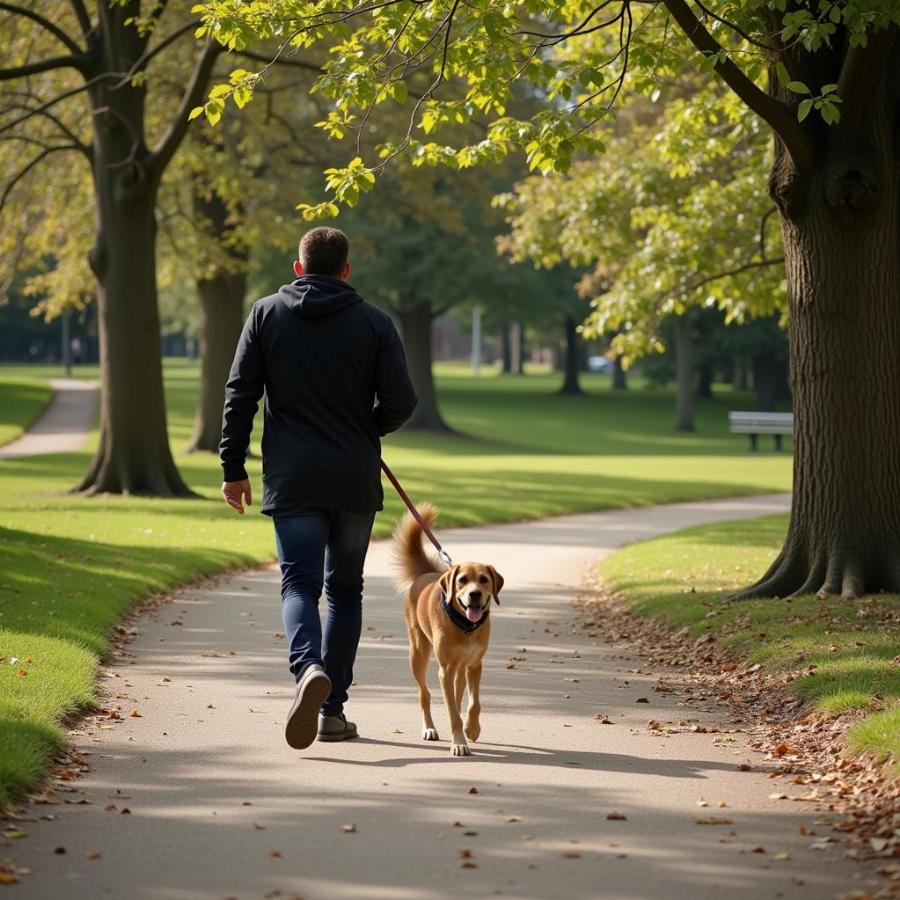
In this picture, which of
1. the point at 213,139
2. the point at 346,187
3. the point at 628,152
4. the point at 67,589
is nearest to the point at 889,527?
the point at 346,187

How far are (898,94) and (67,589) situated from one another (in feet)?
24.8

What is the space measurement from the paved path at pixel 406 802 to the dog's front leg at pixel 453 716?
0.23 ft


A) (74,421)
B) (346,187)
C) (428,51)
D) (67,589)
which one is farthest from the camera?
(74,421)

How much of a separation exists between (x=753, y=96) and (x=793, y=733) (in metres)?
4.75

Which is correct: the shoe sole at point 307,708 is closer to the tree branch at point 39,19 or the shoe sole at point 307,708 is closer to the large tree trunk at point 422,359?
the tree branch at point 39,19

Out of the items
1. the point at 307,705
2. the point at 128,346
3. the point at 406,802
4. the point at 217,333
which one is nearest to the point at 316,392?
the point at 307,705

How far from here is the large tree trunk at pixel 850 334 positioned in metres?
11.2

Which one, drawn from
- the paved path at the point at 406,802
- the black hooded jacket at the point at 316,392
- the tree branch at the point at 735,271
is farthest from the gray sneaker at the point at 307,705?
the tree branch at the point at 735,271

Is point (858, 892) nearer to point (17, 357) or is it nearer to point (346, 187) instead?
point (346, 187)

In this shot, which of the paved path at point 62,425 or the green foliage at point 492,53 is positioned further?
the paved path at point 62,425

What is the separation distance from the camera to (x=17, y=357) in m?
113

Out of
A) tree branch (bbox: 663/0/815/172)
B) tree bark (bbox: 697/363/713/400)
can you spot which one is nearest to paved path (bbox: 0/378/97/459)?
tree branch (bbox: 663/0/815/172)

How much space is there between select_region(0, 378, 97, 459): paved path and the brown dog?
26.2 meters

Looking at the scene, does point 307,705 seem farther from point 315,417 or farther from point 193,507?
point 193,507
